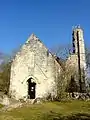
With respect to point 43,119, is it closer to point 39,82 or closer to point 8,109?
point 8,109

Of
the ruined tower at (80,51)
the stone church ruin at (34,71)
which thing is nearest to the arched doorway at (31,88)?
the stone church ruin at (34,71)

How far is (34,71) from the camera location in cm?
3212

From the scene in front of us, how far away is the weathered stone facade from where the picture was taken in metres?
31.5

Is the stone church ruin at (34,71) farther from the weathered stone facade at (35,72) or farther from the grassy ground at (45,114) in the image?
the grassy ground at (45,114)

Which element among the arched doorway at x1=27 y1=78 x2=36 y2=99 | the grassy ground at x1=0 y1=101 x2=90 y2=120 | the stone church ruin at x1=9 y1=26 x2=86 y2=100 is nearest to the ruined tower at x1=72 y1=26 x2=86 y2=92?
the stone church ruin at x1=9 y1=26 x2=86 y2=100

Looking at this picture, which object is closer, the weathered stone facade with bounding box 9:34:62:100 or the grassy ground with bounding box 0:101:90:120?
the grassy ground with bounding box 0:101:90:120

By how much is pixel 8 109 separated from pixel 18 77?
31.3 feet

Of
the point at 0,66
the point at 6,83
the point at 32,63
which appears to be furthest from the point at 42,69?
the point at 0,66

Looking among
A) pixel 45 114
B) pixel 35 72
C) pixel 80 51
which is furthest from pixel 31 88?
pixel 45 114

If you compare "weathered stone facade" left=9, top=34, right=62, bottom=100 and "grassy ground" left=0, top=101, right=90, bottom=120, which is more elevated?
"weathered stone facade" left=9, top=34, right=62, bottom=100

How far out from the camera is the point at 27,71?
3219 centimetres

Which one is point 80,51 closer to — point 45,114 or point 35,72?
point 35,72

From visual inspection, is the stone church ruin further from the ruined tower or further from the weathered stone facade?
the ruined tower

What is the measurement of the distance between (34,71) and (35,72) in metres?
0.20
